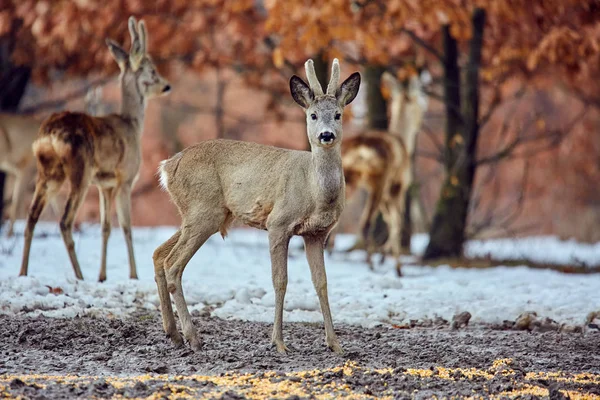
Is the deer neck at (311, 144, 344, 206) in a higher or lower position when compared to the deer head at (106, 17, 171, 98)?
lower

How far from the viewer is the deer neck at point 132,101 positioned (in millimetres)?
10562

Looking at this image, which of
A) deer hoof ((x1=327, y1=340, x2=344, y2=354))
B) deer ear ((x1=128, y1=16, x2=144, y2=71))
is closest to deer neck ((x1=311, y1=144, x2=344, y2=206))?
deer hoof ((x1=327, y1=340, x2=344, y2=354))

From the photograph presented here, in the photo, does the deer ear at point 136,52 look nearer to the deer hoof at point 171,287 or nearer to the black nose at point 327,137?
the deer hoof at point 171,287

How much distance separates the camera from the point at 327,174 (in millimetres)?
6469

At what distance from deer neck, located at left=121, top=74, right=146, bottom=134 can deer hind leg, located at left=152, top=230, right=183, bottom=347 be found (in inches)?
149

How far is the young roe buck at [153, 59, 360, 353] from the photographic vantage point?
6477 mm

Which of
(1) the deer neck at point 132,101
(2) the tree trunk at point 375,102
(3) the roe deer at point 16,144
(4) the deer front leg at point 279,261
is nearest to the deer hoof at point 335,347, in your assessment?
(4) the deer front leg at point 279,261

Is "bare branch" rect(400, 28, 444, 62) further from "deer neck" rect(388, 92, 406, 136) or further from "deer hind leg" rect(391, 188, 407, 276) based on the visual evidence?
"deer hind leg" rect(391, 188, 407, 276)

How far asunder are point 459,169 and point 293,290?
5043mm

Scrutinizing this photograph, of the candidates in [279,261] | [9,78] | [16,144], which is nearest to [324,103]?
[279,261]

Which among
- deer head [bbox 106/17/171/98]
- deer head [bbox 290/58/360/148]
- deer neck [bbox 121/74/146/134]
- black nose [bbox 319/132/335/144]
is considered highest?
deer head [bbox 106/17/171/98]

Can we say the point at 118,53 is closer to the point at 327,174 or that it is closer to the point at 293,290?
the point at 293,290

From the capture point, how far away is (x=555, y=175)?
25.5m

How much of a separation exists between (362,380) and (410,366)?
2.06 ft
